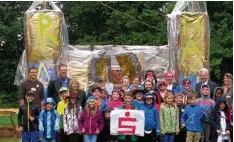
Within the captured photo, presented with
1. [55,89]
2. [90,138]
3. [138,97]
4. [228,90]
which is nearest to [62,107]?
[55,89]

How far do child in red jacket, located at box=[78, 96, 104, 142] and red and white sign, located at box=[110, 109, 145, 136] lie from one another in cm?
22

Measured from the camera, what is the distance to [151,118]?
9852 millimetres

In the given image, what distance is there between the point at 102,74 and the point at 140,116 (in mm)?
8563

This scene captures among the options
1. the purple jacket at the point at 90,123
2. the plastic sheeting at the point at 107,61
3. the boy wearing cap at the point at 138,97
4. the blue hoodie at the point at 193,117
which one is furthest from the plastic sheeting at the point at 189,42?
the purple jacket at the point at 90,123

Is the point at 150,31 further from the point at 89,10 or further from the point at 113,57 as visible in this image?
the point at 113,57

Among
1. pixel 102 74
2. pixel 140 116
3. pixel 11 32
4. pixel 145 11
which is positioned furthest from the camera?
pixel 11 32

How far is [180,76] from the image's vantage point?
45.5 ft

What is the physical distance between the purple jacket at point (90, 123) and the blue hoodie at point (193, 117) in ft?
4.59

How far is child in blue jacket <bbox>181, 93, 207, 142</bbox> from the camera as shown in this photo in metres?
9.99

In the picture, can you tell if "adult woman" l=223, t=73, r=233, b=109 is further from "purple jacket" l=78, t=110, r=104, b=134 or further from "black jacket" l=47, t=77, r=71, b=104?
"black jacket" l=47, t=77, r=71, b=104

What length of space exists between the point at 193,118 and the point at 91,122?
1713 mm

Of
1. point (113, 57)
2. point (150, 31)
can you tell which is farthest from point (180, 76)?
point (150, 31)

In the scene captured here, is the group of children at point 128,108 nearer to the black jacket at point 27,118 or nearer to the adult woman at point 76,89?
the black jacket at point 27,118

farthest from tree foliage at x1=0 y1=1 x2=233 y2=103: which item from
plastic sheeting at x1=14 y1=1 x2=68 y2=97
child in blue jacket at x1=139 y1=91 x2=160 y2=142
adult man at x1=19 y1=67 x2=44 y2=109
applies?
adult man at x1=19 y1=67 x2=44 y2=109
